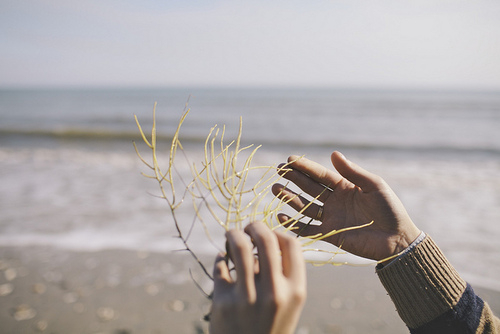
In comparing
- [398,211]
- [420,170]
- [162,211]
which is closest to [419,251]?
[398,211]

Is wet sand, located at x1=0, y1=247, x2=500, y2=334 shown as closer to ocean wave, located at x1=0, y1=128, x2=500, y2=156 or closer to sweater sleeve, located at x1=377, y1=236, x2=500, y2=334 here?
sweater sleeve, located at x1=377, y1=236, x2=500, y2=334

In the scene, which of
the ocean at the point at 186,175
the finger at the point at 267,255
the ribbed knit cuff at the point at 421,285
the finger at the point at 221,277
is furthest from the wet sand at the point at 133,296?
the finger at the point at 267,255

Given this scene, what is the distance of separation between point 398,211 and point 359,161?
8.81 metres

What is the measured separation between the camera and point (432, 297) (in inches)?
59.6

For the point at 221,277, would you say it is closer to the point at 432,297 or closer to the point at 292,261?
the point at 292,261

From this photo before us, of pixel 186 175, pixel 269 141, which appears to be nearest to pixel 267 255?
pixel 186 175

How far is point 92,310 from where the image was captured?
3.30 metres

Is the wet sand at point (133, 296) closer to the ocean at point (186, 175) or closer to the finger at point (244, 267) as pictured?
the ocean at point (186, 175)

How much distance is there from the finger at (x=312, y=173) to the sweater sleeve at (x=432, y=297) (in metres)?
0.49

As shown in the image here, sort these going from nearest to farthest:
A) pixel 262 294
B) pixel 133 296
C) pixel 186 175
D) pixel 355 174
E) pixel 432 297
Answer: pixel 262 294, pixel 432 297, pixel 355 174, pixel 133 296, pixel 186 175

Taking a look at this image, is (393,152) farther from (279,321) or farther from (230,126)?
(279,321)

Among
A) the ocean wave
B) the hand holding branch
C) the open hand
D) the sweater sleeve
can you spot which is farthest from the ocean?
the hand holding branch

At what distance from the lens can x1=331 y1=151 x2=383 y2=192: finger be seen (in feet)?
5.65

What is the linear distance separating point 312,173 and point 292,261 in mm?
1044
